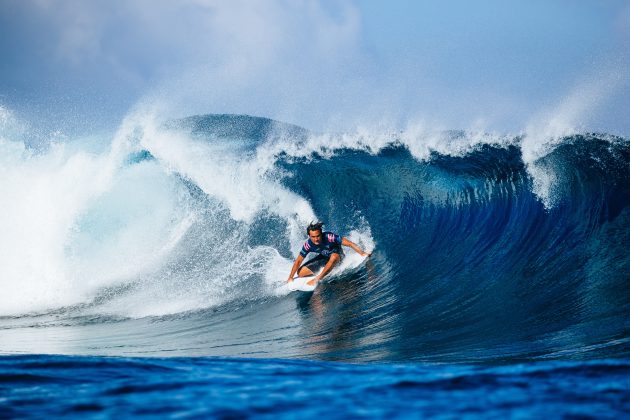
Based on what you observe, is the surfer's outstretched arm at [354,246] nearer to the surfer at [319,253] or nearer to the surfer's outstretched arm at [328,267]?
the surfer at [319,253]

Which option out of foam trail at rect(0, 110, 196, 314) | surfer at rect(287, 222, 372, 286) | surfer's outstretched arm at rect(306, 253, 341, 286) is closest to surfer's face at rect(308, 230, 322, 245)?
surfer at rect(287, 222, 372, 286)

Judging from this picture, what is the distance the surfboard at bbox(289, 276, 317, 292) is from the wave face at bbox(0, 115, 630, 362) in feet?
0.79

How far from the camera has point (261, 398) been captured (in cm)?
197

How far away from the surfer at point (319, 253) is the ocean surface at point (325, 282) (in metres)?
0.27

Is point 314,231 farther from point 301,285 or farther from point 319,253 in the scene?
point 301,285

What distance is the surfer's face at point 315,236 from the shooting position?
7.30 metres

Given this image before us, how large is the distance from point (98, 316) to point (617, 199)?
326 inches

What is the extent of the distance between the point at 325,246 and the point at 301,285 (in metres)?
0.71

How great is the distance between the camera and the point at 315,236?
7359 mm

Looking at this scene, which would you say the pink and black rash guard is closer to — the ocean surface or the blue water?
the ocean surface

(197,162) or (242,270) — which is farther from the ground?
(197,162)

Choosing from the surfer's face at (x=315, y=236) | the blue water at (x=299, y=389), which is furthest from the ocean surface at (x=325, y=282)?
the surfer's face at (x=315, y=236)

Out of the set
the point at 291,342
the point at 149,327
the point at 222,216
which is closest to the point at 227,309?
the point at 149,327

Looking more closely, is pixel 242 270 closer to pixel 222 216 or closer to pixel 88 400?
pixel 222 216
